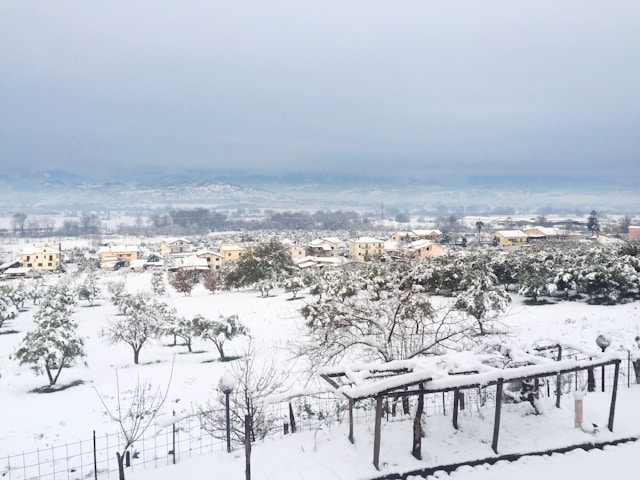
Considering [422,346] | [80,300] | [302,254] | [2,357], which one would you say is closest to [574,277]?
[422,346]

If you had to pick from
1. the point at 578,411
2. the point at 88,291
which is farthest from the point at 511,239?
the point at 578,411

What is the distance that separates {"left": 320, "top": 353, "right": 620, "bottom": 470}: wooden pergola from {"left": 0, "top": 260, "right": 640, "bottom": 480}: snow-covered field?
0.47 meters

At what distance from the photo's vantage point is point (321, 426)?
984 centimetres

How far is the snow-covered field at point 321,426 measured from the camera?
7.93m

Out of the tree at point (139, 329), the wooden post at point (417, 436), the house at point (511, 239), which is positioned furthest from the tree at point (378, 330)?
the house at point (511, 239)

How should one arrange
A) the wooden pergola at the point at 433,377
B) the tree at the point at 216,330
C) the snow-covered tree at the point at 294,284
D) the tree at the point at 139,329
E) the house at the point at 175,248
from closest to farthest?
the wooden pergola at the point at 433,377, the tree at the point at 139,329, the tree at the point at 216,330, the snow-covered tree at the point at 294,284, the house at the point at 175,248

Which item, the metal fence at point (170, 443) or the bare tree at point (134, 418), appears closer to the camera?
the bare tree at point (134, 418)

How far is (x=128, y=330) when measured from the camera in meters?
23.3

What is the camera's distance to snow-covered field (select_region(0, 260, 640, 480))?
7926 millimetres

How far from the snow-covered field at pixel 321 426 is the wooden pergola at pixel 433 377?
0.47m

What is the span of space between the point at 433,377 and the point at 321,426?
336cm

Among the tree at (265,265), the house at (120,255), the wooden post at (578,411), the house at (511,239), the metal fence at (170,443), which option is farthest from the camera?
the house at (511,239)

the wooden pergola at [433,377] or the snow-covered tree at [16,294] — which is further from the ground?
the wooden pergola at [433,377]

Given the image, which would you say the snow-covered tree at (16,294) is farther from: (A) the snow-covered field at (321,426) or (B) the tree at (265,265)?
(B) the tree at (265,265)
